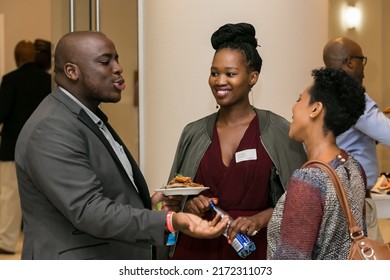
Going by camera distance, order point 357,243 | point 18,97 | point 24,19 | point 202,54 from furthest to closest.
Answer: point 24,19 → point 18,97 → point 202,54 → point 357,243

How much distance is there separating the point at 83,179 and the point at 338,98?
0.96 metres

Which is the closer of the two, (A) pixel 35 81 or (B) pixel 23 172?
(B) pixel 23 172

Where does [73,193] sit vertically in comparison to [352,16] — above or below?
below

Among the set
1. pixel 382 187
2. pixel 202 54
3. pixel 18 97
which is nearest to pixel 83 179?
pixel 202 54

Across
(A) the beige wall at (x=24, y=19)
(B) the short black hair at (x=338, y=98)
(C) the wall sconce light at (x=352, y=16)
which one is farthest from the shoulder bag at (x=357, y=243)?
(A) the beige wall at (x=24, y=19)

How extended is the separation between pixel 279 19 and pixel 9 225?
357 centimetres

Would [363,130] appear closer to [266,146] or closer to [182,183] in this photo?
[266,146]

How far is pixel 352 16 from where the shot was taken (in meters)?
8.09

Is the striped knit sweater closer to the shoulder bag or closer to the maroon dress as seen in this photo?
the shoulder bag

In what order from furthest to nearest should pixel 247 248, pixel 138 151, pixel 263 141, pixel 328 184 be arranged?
pixel 138 151, pixel 263 141, pixel 247 248, pixel 328 184

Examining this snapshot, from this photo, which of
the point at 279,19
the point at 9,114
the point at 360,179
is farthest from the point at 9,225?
the point at 360,179

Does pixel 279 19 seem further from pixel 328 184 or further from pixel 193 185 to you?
pixel 328 184

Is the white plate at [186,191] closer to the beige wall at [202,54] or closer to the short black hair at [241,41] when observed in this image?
the short black hair at [241,41]

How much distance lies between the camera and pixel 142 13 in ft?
16.5
